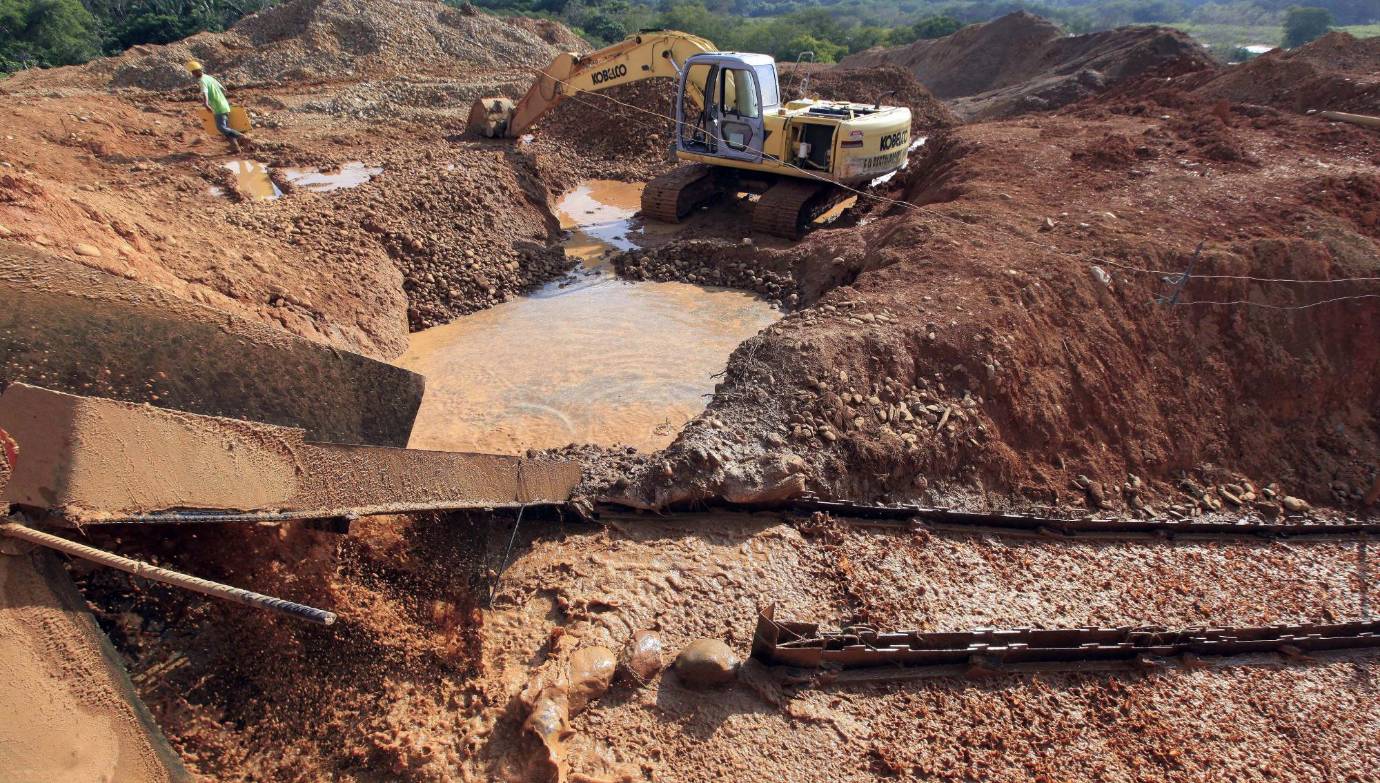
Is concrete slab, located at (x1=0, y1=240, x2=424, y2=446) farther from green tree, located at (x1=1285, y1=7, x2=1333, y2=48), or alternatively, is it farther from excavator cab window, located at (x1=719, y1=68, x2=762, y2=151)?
green tree, located at (x1=1285, y1=7, x2=1333, y2=48)

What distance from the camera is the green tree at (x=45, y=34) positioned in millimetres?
25203

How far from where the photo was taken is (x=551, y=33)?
1127 inches

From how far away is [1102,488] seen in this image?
662 cm

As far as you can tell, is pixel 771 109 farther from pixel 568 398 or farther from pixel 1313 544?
pixel 1313 544

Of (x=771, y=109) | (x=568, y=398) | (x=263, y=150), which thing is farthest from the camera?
(x=263, y=150)

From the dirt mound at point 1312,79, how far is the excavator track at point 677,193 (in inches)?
504

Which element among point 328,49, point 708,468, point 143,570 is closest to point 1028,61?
point 328,49

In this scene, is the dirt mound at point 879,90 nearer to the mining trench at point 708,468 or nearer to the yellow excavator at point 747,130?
the mining trench at point 708,468

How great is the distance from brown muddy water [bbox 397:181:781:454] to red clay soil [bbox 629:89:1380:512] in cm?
125

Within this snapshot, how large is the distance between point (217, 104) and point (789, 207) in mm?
10214

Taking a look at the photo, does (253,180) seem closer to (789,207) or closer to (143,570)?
(789,207)

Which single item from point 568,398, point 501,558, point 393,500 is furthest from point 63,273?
point 568,398

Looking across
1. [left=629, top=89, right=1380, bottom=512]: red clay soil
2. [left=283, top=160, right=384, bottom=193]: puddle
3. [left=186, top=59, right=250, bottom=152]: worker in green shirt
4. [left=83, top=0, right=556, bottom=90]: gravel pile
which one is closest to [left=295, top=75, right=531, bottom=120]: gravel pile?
[left=83, top=0, right=556, bottom=90]: gravel pile

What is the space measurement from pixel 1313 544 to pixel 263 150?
1648 centimetres
